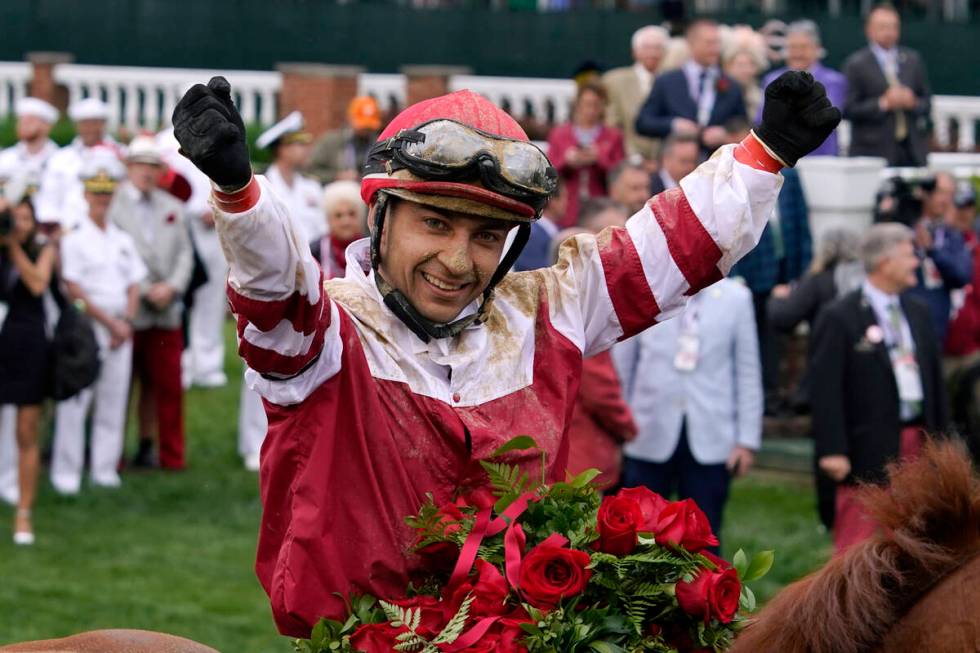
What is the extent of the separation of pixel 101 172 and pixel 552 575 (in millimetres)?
7660

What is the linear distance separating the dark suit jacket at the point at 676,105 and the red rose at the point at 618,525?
8776 mm

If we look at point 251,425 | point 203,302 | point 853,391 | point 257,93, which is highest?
point 257,93

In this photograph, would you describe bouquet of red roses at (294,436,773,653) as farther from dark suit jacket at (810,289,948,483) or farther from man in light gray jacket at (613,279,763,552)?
dark suit jacket at (810,289,948,483)

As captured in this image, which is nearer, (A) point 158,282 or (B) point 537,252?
(B) point 537,252

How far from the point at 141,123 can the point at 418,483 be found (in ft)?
57.8

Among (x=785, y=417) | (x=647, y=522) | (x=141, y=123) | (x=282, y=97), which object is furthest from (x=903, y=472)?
(x=141, y=123)

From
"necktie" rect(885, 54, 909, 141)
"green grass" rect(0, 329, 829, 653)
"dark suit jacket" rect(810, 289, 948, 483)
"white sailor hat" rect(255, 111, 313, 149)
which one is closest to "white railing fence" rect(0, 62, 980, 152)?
"necktie" rect(885, 54, 909, 141)

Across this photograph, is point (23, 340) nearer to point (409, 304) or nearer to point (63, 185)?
point (63, 185)

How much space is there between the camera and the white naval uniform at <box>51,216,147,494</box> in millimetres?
10086

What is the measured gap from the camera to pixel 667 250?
3.52 meters

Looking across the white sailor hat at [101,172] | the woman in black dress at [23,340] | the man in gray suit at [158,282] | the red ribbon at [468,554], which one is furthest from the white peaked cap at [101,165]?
the red ribbon at [468,554]

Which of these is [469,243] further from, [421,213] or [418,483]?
[418,483]

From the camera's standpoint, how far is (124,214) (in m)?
11.0

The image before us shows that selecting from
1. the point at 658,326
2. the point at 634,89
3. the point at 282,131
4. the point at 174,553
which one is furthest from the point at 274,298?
the point at 634,89
